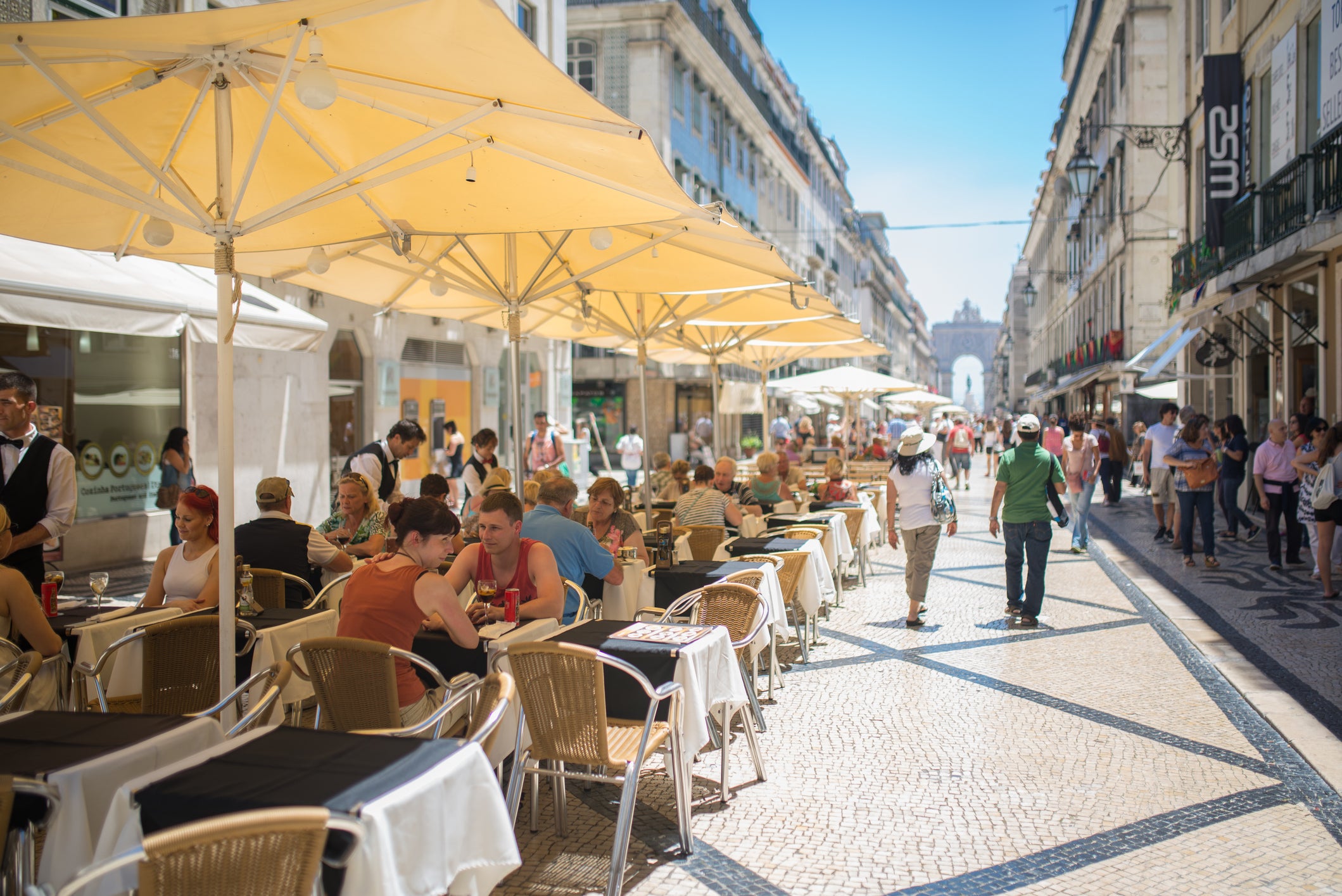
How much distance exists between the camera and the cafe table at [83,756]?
8.79 feet

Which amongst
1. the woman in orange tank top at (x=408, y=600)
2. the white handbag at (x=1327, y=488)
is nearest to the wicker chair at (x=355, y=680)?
the woman in orange tank top at (x=408, y=600)

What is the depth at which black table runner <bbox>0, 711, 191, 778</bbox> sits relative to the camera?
2781 mm

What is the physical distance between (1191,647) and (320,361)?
12.5 m

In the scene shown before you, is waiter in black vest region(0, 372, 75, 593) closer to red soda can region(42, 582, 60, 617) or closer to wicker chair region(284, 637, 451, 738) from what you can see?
red soda can region(42, 582, 60, 617)

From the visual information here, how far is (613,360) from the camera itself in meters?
35.9

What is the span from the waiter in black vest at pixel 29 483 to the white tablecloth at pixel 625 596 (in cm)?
293

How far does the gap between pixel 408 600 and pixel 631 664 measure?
0.92 m

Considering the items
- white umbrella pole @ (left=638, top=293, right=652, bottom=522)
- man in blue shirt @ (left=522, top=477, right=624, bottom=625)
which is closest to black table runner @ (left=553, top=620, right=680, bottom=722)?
man in blue shirt @ (left=522, top=477, right=624, bottom=625)

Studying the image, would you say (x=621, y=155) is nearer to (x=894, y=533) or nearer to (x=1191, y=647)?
(x=894, y=533)

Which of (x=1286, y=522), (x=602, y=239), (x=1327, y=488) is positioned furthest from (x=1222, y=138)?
(x=602, y=239)

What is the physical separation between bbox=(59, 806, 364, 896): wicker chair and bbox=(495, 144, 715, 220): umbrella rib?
320 centimetres

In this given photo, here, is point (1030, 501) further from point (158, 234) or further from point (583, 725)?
point (158, 234)

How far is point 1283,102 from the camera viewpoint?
15023 mm

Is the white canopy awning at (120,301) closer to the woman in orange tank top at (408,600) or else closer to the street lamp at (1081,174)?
the woman in orange tank top at (408,600)
